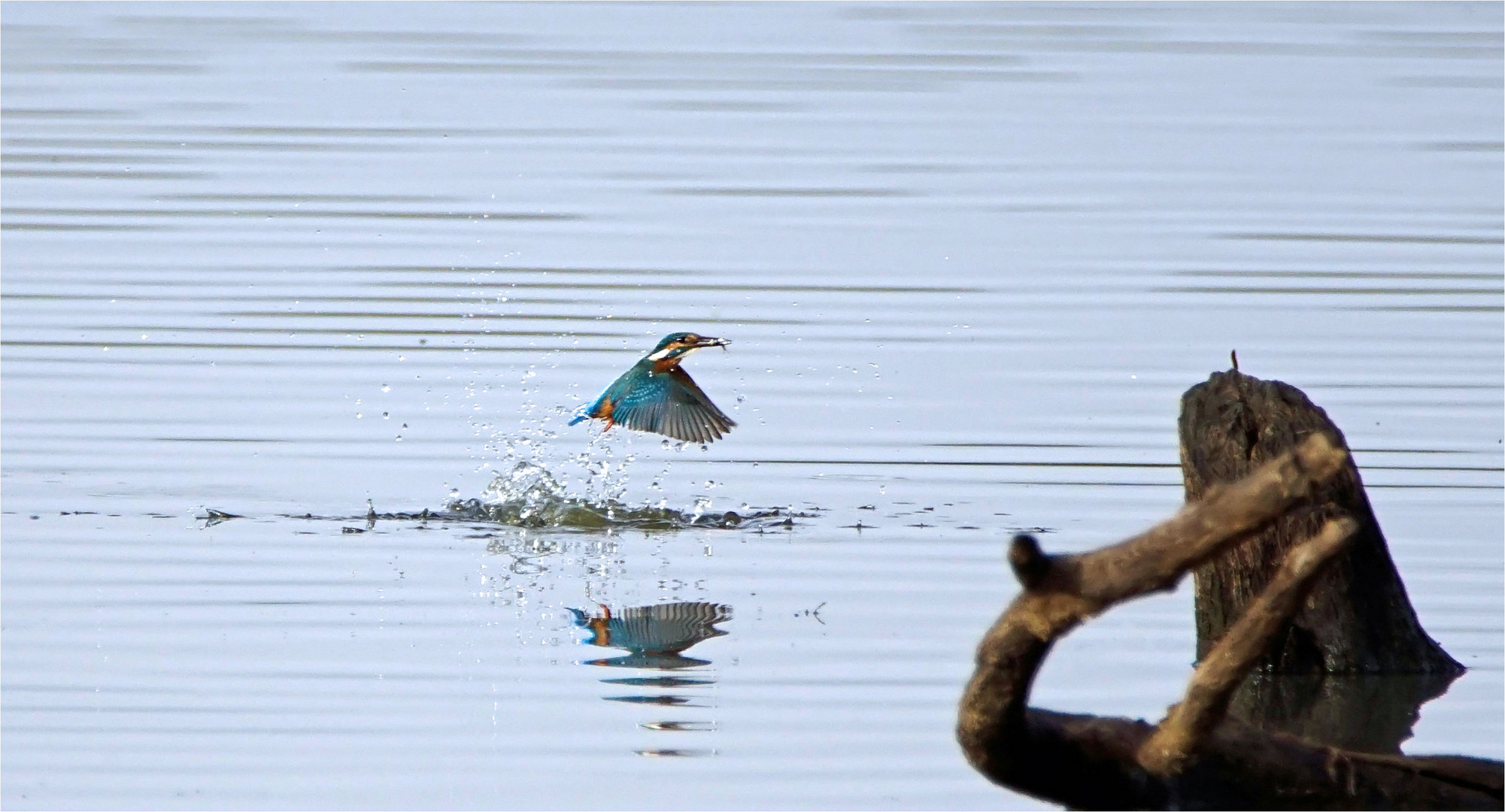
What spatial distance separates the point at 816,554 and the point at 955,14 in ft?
59.3

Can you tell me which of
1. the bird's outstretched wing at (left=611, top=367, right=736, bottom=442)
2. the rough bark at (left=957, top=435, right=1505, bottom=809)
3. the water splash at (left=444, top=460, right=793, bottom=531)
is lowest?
the rough bark at (left=957, top=435, right=1505, bottom=809)

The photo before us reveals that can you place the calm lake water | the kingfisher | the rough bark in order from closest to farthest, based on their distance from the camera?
the rough bark → the calm lake water → the kingfisher

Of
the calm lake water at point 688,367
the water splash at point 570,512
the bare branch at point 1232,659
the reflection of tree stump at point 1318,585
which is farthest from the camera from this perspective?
the water splash at point 570,512

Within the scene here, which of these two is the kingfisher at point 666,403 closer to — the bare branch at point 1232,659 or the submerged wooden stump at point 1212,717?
the submerged wooden stump at point 1212,717

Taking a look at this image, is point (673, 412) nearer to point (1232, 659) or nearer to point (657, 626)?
point (657, 626)

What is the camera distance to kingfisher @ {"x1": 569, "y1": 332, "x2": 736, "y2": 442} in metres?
8.70

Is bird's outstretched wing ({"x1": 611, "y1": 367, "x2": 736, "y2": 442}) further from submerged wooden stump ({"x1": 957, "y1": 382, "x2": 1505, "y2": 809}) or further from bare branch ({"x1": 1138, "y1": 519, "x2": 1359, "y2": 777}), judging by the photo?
bare branch ({"x1": 1138, "y1": 519, "x2": 1359, "y2": 777})

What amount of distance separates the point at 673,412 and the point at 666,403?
0.04 m

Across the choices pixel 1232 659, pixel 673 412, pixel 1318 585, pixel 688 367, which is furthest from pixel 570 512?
pixel 1232 659

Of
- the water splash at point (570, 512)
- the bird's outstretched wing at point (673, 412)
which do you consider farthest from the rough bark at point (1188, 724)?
the bird's outstretched wing at point (673, 412)

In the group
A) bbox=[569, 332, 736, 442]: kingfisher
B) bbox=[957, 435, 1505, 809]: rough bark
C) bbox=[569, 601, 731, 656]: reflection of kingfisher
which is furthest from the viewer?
bbox=[569, 332, 736, 442]: kingfisher

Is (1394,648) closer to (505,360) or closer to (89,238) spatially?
(505,360)

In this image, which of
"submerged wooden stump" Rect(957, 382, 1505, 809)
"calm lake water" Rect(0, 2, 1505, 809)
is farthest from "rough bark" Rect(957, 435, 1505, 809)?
"calm lake water" Rect(0, 2, 1505, 809)

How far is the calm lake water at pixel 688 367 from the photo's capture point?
19.1ft
